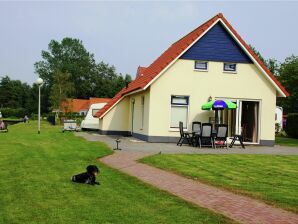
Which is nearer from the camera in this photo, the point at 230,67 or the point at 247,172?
the point at 247,172

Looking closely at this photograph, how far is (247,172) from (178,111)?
10.5m

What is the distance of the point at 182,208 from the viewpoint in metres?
7.32

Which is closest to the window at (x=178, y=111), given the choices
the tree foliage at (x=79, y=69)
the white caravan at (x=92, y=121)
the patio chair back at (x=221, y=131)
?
the patio chair back at (x=221, y=131)

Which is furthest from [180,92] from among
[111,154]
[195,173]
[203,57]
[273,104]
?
[195,173]

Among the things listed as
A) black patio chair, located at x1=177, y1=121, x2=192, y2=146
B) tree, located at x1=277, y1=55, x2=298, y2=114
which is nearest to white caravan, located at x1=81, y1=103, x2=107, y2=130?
black patio chair, located at x1=177, y1=121, x2=192, y2=146

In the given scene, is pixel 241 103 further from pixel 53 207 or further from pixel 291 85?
pixel 291 85

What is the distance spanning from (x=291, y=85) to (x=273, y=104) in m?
19.1

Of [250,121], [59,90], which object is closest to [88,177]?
[250,121]

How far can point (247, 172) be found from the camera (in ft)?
38.8

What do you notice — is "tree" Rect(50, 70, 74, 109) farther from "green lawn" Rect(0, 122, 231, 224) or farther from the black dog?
the black dog

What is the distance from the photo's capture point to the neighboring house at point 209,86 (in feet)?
71.4

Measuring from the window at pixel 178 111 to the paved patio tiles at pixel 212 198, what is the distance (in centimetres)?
934

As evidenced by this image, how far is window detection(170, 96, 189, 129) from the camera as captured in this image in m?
22.1

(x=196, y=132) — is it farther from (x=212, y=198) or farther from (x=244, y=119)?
(x=212, y=198)
